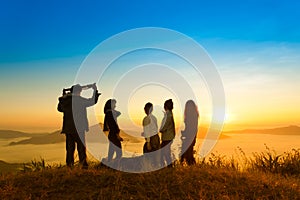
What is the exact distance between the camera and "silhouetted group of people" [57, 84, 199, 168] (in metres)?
12.5

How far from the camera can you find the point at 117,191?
9031 millimetres

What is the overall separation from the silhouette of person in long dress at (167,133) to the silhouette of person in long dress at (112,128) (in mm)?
1237

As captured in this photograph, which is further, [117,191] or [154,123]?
[154,123]

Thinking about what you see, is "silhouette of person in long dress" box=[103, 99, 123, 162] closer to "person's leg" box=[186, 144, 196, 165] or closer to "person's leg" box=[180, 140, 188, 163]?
"person's leg" box=[180, 140, 188, 163]

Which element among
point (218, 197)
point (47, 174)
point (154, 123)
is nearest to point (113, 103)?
point (154, 123)

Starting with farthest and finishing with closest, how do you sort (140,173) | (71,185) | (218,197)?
(140,173) < (71,185) < (218,197)

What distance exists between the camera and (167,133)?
508 inches

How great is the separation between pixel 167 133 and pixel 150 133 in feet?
1.73

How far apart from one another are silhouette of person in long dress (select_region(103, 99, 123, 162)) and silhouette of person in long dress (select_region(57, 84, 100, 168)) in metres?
0.45

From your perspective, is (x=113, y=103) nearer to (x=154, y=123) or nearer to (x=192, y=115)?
(x=154, y=123)

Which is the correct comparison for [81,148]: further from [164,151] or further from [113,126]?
[164,151]

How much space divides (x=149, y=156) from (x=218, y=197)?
159 inches

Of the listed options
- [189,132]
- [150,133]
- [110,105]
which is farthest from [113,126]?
[189,132]

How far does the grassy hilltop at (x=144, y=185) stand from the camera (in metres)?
8.98
